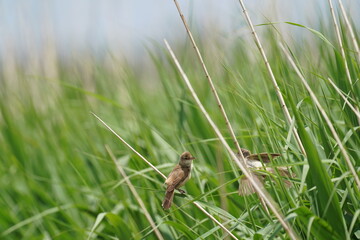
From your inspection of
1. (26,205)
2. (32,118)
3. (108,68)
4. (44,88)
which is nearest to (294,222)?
(26,205)

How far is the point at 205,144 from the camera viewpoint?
2.55m

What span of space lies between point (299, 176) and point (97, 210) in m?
1.30

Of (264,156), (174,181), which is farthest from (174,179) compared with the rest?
(264,156)

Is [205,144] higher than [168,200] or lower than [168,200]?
lower

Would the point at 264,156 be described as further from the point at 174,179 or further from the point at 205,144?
the point at 205,144

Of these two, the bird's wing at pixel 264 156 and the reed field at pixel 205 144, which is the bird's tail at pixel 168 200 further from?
the bird's wing at pixel 264 156

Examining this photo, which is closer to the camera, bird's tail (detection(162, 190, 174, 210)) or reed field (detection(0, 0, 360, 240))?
reed field (detection(0, 0, 360, 240))

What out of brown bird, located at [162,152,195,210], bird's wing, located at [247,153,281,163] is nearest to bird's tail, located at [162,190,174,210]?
brown bird, located at [162,152,195,210]

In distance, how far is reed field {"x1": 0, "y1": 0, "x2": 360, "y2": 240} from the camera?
5.04ft

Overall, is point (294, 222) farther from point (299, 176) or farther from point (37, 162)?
point (37, 162)

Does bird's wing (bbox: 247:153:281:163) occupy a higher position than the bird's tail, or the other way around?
bird's wing (bbox: 247:153:281:163)

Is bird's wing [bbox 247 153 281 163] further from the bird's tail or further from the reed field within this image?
the bird's tail

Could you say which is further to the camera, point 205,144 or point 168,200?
point 205,144

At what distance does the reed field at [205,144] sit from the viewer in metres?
1.54
